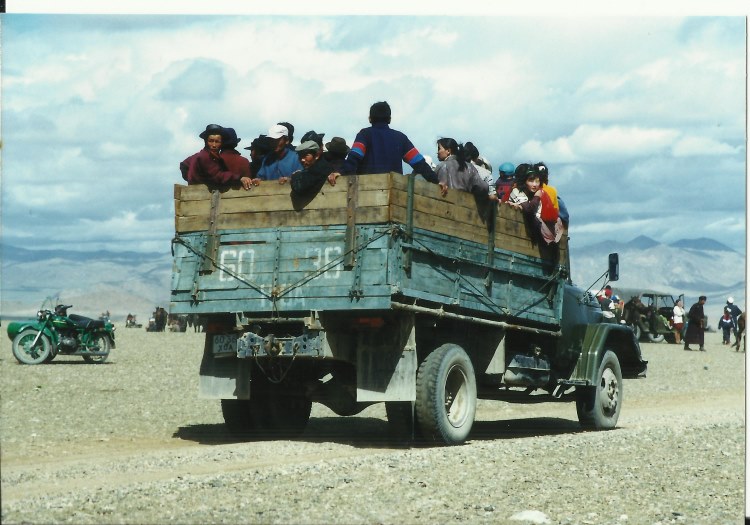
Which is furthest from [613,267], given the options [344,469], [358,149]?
[344,469]

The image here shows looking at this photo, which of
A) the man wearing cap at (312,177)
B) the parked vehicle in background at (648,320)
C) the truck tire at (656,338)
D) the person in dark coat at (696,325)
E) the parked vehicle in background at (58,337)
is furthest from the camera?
the truck tire at (656,338)

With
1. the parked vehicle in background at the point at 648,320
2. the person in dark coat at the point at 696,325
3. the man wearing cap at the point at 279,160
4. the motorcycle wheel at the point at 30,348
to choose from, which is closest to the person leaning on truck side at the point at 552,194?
the man wearing cap at the point at 279,160

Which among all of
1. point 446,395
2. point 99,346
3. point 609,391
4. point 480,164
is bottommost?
point 446,395

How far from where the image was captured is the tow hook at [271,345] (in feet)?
36.5

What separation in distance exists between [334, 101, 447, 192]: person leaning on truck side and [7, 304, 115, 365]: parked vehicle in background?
44.1 ft

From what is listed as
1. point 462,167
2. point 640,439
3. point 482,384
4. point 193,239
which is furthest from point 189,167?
point 640,439

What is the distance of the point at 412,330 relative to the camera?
11.3 metres

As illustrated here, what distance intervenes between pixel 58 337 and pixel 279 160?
12893 mm

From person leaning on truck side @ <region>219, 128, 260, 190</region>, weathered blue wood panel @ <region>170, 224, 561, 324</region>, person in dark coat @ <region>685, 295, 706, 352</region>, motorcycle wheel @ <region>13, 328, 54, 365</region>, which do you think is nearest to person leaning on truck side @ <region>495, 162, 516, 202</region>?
weathered blue wood panel @ <region>170, 224, 561, 324</region>

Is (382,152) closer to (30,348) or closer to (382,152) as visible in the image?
(382,152)

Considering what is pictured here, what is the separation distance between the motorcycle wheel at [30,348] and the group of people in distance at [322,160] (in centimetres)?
1214

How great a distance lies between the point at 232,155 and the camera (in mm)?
12094

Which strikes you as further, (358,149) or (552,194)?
(552,194)

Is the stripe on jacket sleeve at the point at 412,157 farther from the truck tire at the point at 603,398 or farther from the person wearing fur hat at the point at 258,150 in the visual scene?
the truck tire at the point at 603,398
